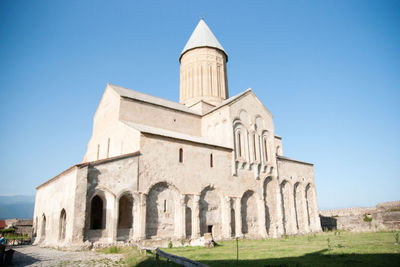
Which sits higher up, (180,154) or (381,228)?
(180,154)

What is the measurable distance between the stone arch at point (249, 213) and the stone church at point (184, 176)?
72 millimetres

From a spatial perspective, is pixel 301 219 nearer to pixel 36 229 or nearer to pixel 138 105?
pixel 138 105

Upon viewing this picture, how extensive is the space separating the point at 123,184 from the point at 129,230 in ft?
8.10

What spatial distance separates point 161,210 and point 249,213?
7.48 meters

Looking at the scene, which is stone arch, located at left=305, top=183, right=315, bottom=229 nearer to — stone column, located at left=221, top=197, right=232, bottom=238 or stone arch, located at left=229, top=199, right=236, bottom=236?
stone arch, located at left=229, top=199, right=236, bottom=236

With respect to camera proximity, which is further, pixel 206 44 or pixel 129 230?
pixel 206 44

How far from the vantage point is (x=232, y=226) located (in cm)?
1892

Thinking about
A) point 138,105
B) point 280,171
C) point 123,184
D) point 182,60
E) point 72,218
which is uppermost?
point 182,60

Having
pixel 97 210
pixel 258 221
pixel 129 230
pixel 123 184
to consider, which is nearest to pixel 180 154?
pixel 123 184

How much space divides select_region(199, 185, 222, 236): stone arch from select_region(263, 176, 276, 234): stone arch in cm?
474

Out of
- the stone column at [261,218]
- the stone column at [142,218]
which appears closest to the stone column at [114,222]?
the stone column at [142,218]

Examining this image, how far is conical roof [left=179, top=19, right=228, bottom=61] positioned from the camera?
1082 inches

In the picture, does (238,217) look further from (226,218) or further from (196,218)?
(196,218)

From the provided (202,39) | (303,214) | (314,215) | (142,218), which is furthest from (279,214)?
(202,39)
